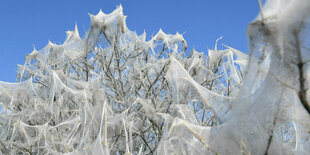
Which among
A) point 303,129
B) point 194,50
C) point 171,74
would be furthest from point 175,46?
point 303,129

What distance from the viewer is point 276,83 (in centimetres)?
188

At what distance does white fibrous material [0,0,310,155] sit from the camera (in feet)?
5.50

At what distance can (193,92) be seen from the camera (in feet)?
18.6

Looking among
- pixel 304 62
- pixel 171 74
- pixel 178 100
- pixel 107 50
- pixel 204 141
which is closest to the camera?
pixel 304 62

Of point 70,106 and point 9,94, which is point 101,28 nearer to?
point 70,106

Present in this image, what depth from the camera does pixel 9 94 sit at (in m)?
7.24

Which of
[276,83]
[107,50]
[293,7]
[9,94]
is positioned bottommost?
[276,83]

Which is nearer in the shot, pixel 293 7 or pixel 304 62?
pixel 293 7

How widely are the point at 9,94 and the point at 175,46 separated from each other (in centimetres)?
440

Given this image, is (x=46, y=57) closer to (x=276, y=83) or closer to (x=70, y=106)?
(x=70, y=106)

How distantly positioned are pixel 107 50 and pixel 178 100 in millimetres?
3016

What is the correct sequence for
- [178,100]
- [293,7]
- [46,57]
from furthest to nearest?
[46,57] < [178,100] < [293,7]

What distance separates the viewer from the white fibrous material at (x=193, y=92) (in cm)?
168

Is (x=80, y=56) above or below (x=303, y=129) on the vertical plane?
above
